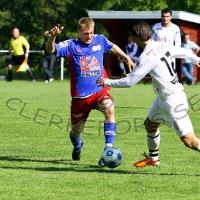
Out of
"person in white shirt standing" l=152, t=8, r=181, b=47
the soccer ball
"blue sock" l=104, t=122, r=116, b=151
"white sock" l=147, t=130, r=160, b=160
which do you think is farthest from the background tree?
the soccer ball

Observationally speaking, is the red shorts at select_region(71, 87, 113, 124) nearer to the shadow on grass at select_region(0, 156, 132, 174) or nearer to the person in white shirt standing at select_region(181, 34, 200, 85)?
the shadow on grass at select_region(0, 156, 132, 174)

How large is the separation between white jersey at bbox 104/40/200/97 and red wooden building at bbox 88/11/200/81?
74.8ft

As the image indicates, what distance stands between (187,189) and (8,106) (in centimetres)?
1030

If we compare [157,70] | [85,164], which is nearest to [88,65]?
[85,164]

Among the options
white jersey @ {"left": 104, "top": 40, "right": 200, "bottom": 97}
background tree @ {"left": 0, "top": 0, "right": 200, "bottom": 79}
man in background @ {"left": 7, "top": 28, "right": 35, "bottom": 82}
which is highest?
white jersey @ {"left": 104, "top": 40, "right": 200, "bottom": 97}

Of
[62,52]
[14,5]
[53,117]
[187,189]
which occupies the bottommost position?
[14,5]

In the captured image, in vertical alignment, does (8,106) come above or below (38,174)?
below

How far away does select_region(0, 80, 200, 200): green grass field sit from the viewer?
7234mm

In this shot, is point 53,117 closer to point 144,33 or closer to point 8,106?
point 8,106

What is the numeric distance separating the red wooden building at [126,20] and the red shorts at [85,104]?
2176cm

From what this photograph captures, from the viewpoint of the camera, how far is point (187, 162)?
922 centimetres

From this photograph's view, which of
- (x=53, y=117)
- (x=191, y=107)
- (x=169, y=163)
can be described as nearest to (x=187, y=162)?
(x=169, y=163)

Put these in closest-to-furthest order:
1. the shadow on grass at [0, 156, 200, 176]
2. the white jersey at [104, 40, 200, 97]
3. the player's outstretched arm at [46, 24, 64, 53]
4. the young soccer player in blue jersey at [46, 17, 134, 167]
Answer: the white jersey at [104, 40, 200, 97] → the shadow on grass at [0, 156, 200, 176] → the player's outstretched arm at [46, 24, 64, 53] → the young soccer player in blue jersey at [46, 17, 134, 167]

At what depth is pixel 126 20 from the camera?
111 feet
